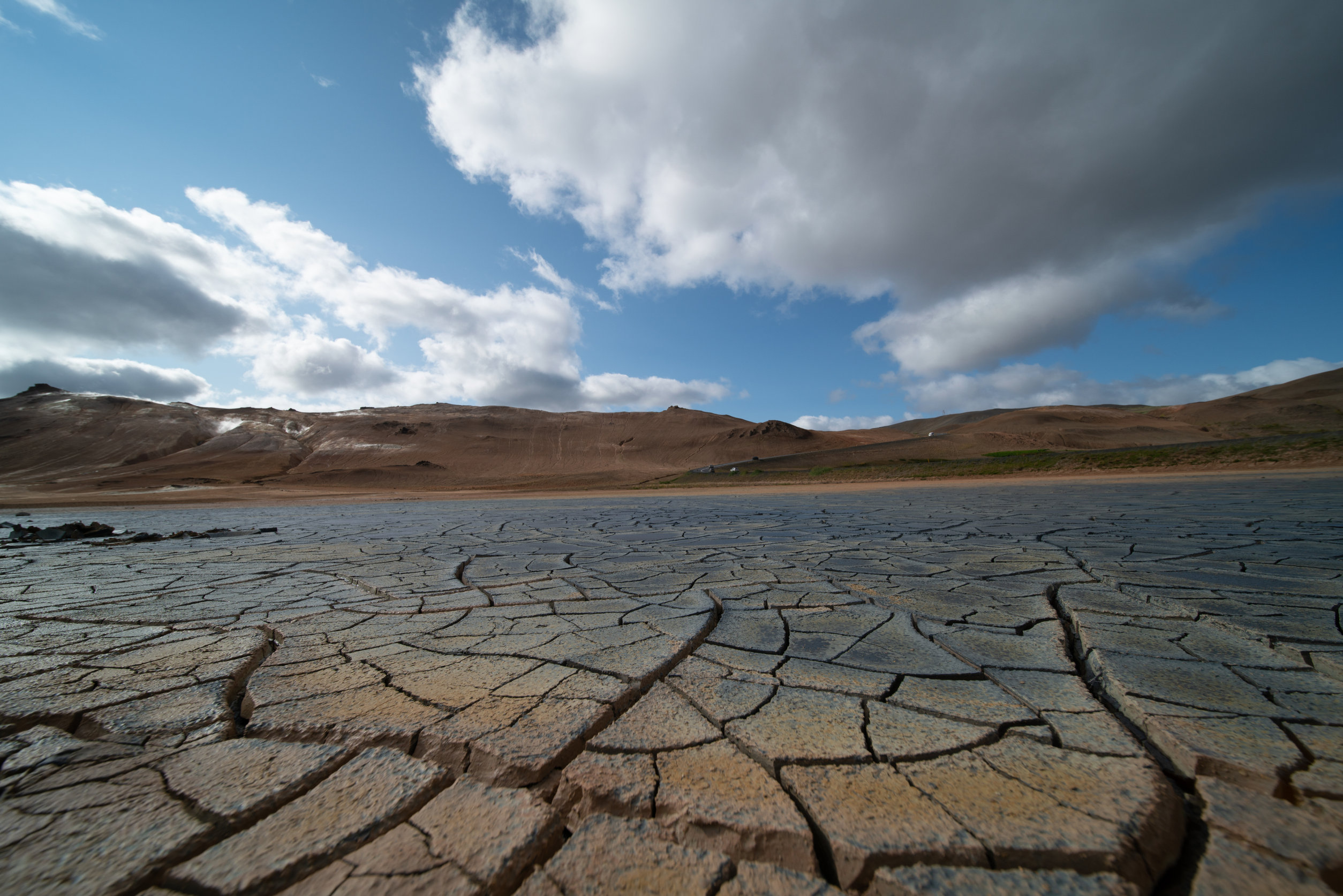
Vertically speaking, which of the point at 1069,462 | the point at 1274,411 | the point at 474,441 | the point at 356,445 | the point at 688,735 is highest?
the point at 356,445

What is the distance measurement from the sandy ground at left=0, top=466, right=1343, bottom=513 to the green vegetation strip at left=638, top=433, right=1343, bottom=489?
2.14ft

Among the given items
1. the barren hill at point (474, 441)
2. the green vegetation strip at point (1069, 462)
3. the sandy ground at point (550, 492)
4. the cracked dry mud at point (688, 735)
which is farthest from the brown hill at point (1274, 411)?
the cracked dry mud at point (688, 735)

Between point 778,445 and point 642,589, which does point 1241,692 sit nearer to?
point 642,589

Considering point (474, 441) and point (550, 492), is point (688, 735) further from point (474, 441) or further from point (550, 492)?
point (474, 441)

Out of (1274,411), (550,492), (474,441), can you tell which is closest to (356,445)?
(474,441)

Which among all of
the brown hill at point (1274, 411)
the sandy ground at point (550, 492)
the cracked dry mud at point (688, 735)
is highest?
the brown hill at point (1274, 411)

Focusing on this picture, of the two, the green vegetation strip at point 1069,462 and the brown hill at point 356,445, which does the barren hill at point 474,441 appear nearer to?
the brown hill at point 356,445

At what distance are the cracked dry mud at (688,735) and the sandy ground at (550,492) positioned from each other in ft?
38.1

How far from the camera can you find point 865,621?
2164mm

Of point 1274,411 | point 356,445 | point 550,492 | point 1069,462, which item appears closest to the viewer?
point 1069,462

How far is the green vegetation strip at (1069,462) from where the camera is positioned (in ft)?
46.1

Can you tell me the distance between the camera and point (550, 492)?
66.1ft

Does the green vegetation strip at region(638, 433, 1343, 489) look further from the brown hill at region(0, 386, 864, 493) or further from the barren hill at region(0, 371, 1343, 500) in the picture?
the brown hill at region(0, 386, 864, 493)

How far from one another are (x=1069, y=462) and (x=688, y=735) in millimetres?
20830
